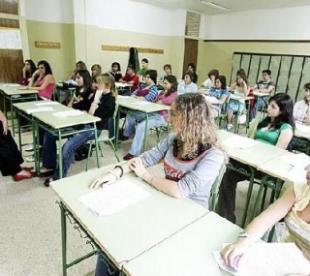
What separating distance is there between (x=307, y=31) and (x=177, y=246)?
7.64 metres

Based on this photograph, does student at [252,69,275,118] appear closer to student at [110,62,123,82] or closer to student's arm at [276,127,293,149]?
student at [110,62,123,82]

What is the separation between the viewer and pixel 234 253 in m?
0.90

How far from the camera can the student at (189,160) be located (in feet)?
4.29

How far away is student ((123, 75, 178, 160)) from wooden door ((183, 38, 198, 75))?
4.72m

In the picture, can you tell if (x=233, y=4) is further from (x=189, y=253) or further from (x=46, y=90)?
(x=189, y=253)

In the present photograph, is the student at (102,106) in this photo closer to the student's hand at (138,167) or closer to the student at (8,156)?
the student at (8,156)

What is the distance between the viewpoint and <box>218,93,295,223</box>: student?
7.22 ft

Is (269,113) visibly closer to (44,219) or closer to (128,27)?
(44,219)

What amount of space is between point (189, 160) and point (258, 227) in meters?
0.48

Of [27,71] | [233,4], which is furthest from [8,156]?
[233,4]

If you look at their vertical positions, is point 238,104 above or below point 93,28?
below

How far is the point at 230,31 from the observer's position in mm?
8312

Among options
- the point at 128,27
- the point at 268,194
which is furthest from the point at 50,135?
the point at 128,27

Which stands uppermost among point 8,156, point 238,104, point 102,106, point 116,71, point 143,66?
point 143,66
